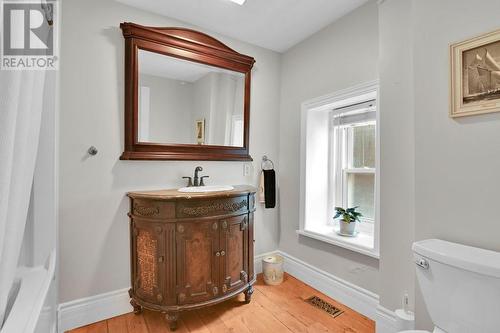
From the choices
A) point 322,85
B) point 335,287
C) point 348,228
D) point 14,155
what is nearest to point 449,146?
point 348,228

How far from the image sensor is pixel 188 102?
213 cm

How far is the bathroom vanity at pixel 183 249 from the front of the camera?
5.42ft

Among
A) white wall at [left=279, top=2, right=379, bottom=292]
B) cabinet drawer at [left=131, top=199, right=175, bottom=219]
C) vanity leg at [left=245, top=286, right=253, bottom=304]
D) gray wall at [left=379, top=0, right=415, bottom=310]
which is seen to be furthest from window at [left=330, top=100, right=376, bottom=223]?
cabinet drawer at [left=131, top=199, right=175, bottom=219]

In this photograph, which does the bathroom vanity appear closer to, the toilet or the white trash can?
the white trash can

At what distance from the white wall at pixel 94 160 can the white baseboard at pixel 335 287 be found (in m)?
1.51

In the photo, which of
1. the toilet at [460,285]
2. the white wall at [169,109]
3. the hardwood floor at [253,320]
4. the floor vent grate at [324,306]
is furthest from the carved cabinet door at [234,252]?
the toilet at [460,285]

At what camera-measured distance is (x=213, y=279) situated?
1781mm

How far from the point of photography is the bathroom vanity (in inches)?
65.1

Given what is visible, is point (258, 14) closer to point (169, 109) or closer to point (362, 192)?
point (169, 109)

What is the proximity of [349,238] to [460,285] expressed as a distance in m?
1.02

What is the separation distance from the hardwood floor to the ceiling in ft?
7.76

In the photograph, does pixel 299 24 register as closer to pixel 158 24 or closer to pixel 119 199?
pixel 158 24

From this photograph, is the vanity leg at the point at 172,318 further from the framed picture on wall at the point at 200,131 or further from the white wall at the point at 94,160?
the framed picture on wall at the point at 200,131

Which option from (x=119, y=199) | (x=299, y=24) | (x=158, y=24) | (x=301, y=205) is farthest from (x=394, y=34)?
(x=119, y=199)
